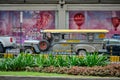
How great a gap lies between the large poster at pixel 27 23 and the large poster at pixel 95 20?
2557mm

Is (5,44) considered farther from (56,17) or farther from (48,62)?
(48,62)

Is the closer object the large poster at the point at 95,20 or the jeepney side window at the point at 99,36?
the jeepney side window at the point at 99,36

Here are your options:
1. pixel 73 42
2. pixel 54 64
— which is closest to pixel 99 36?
pixel 73 42

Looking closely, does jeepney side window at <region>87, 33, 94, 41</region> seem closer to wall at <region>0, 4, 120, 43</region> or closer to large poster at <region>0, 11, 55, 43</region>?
wall at <region>0, 4, 120, 43</region>

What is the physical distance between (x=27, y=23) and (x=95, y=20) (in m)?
7.97

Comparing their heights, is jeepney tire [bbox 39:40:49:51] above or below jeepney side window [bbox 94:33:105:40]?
below

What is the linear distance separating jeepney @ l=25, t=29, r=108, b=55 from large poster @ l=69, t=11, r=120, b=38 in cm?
1024

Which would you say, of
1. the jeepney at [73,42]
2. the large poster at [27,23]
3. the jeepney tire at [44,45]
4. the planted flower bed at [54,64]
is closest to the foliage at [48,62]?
the planted flower bed at [54,64]

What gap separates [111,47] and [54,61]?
16708mm

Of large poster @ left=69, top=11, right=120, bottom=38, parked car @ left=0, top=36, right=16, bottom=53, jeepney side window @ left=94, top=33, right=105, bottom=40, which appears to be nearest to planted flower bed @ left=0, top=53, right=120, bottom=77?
jeepney side window @ left=94, top=33, right=105, bottom=40

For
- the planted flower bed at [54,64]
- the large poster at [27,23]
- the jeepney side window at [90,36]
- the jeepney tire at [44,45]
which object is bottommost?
the planted flower bed at [54,64]

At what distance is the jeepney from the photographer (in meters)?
31.4

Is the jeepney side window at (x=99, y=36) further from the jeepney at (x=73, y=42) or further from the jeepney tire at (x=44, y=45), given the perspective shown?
the jeepney tire at (x=44, y=45)

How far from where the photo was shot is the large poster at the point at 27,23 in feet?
139
